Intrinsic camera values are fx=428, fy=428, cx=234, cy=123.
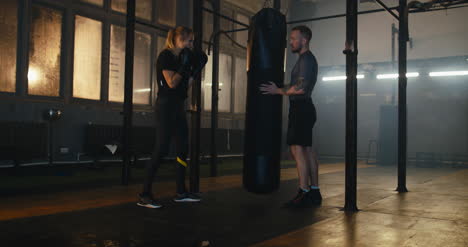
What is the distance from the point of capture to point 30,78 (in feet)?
20.2

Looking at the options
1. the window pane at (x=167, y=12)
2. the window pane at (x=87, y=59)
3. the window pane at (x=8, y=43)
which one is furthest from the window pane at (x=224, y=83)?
the window pane at (x=8, y=43)

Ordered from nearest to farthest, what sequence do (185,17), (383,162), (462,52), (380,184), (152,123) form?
(380,184), (152,123), (185,17), (383,162), (462,52)

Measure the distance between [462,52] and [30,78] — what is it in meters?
9.19

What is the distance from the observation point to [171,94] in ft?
10.4

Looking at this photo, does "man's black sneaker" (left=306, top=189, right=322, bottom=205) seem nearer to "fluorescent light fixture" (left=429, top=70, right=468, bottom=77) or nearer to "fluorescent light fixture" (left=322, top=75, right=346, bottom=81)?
"fluorescent light fixture" (left=429, top=70, right=468, bottom=77)

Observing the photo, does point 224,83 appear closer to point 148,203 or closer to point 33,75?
point 33,75

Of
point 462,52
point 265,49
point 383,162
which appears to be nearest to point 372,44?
point 462,52

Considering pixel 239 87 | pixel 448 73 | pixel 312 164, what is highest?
pixel 448 73

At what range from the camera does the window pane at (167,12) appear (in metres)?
8.27

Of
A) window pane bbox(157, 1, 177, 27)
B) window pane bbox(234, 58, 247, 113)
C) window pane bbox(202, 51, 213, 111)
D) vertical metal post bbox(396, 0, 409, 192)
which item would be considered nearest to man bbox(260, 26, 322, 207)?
vertical metal post bbox(396, 0, 409, 192)

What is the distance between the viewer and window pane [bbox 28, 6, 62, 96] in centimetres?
618

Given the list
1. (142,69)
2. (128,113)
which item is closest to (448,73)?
(142,69)

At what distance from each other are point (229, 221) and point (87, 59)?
5211mm

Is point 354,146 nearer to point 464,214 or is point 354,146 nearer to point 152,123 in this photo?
point 464,214
